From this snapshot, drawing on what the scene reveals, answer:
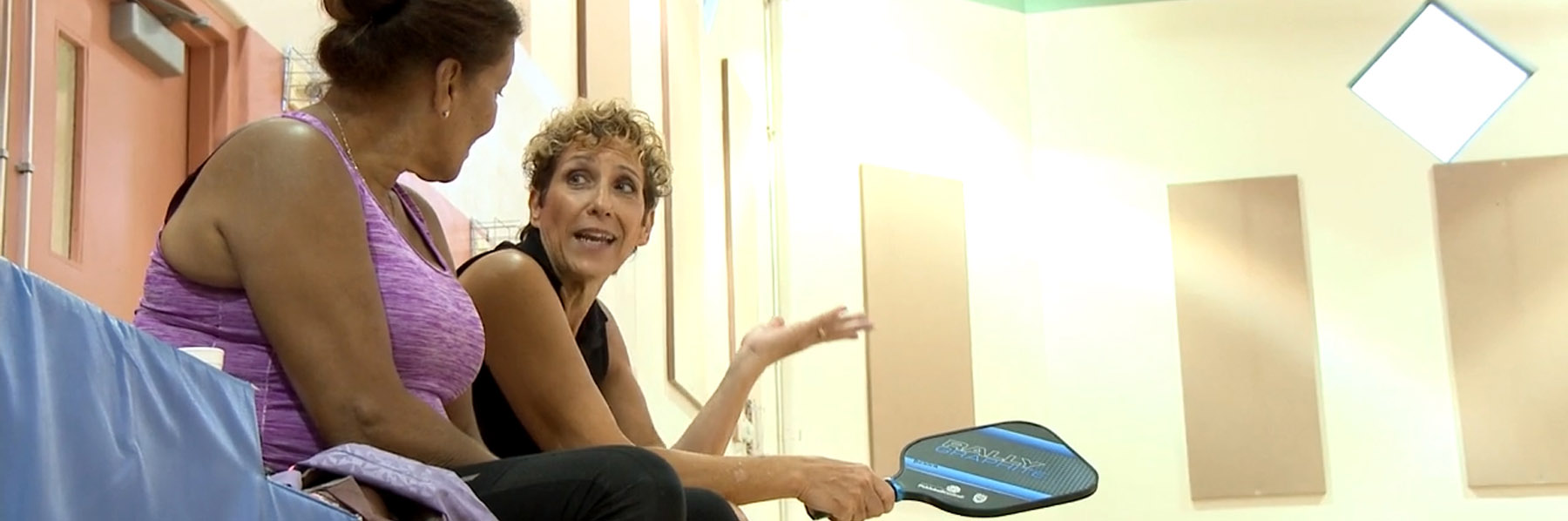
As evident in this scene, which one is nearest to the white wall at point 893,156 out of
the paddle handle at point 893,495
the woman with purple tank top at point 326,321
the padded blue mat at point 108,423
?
the paddle handle at point 893,495

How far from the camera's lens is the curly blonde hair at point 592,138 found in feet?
8.28

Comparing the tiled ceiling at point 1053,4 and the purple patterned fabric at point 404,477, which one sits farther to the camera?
the tiled ceiling at point 1053,4

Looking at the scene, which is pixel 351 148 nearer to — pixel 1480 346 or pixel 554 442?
pixel 554 442

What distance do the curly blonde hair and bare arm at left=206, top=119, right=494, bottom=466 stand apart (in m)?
1.04

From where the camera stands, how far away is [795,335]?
259 cm

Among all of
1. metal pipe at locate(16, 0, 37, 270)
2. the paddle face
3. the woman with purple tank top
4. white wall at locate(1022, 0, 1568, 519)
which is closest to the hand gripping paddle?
the paddle face

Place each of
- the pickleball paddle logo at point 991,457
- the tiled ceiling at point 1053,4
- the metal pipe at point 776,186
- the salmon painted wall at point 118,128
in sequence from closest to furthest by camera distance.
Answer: the salmon painted wall at point 118,128 → the pickleball paddle logo at point 991,457 → the metal pipe at point 776,186 → the tiled ceiling at point 1053,4

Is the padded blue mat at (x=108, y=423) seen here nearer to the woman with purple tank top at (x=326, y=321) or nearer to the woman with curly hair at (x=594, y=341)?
the woman with purple tank top at (x=326, y=321)

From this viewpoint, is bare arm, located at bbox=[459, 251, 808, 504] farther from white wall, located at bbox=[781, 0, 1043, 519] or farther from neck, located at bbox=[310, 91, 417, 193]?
white wall, located at bbox=[781, 0, 1043, 519]

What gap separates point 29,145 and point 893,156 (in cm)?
494

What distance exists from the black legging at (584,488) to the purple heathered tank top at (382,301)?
0.18 meters

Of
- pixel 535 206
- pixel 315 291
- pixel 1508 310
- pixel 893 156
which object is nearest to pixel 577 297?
pixel 535 206

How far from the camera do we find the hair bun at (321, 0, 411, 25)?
166cm

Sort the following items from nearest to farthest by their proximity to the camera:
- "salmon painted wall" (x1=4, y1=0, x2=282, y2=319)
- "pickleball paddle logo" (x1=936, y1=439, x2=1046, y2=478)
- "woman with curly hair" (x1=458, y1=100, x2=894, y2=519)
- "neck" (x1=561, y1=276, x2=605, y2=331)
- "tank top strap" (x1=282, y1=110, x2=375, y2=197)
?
"tank top strap" (x1=282, y1=110, x2=375, y2=197)
"salmon painted wall" (x1=4, y1=0, x2=282, y2=319)
"woman with curly hair" (x1=458, y1=100, x2=894, y2=519)
"pickleball paddle logo" (x1=936, y1=439, x2=1046, y2=478)
"neck" (x1=561, y1=276, x2=605, y2=331)
